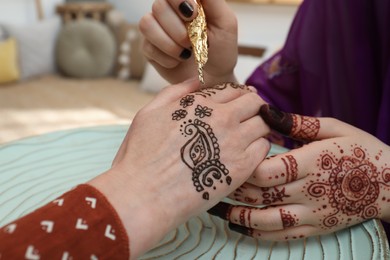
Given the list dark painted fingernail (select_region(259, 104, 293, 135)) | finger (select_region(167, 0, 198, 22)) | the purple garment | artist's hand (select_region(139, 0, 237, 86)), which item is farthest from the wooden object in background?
dark painted fingernail (select_region(259, 104, 293, 135))

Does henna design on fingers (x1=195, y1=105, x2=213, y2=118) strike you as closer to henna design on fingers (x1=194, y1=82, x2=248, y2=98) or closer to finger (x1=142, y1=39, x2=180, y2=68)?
henna design on fingers (x1=194, y1=82, x2=248, y2=98)

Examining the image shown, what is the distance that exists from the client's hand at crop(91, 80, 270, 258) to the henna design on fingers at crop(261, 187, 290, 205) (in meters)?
0.03

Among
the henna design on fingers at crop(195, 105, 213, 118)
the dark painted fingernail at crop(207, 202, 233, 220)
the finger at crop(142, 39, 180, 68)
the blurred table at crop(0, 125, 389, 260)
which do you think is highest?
the henna design on fingers at crop(195, 105, 213, 118)

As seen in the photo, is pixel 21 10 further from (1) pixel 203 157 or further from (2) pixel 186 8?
(1) pixel 203 157

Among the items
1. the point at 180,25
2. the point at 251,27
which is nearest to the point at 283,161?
the point at 180,25

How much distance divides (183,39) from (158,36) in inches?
1.5

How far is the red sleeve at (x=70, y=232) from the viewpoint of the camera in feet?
1.14

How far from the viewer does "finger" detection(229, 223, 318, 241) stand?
47 centimetres

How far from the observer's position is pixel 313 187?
478 mm

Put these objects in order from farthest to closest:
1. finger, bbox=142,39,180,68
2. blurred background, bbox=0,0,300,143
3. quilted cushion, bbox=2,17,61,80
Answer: quilted cushion, bbox=2,17,61,80, blurred background, bbox=0,0,300,143, finger, bbox=142,39,180,68

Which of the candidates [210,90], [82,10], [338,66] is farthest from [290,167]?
[82,10]

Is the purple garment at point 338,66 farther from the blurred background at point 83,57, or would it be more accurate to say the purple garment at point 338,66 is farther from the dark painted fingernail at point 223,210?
the blurred background at point 83,57

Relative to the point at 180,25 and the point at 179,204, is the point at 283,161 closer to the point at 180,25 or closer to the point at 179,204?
the point at 179,204

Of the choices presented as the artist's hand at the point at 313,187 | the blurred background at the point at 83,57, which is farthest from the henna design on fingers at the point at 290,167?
the blurred background at the point at 83,57
